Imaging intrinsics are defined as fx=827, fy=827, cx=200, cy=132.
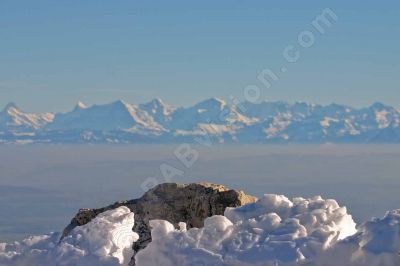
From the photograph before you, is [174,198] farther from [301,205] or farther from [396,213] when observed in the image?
[396,213]

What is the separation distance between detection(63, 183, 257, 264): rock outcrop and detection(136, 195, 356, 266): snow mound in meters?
2.47

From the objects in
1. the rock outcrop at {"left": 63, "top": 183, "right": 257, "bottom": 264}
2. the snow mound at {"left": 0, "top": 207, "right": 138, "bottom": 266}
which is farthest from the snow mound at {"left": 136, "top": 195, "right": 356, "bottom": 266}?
the rock outcrop at {"left": 63, "top": 183, "right": 257, "bottom": 264}

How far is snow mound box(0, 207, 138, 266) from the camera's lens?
10.5 metres

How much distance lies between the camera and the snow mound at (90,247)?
10.5m

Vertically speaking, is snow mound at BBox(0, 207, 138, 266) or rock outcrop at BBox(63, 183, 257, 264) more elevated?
rock outcrop at BBox(63, 183, 257, 264)

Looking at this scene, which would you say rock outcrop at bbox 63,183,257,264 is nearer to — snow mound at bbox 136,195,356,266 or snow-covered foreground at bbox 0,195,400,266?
snow-covered foreground at bbox 0,195,400,266

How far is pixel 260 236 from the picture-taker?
10117 millimetres

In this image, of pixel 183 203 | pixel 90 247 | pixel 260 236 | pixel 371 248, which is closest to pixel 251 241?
pixel 260 236

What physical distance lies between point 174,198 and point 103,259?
3408 mm

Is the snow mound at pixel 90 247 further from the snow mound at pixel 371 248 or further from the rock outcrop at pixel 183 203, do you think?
the snow mound at pixel 371 248

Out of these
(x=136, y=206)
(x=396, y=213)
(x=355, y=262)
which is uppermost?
(x=136, y=206)

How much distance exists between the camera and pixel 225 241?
401 inches

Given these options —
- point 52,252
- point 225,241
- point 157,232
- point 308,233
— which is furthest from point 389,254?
point 52,252

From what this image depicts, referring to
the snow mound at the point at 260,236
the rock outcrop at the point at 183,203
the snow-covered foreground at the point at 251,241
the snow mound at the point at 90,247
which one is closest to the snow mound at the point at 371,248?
the snow-covered foreground at the point at 251,241
